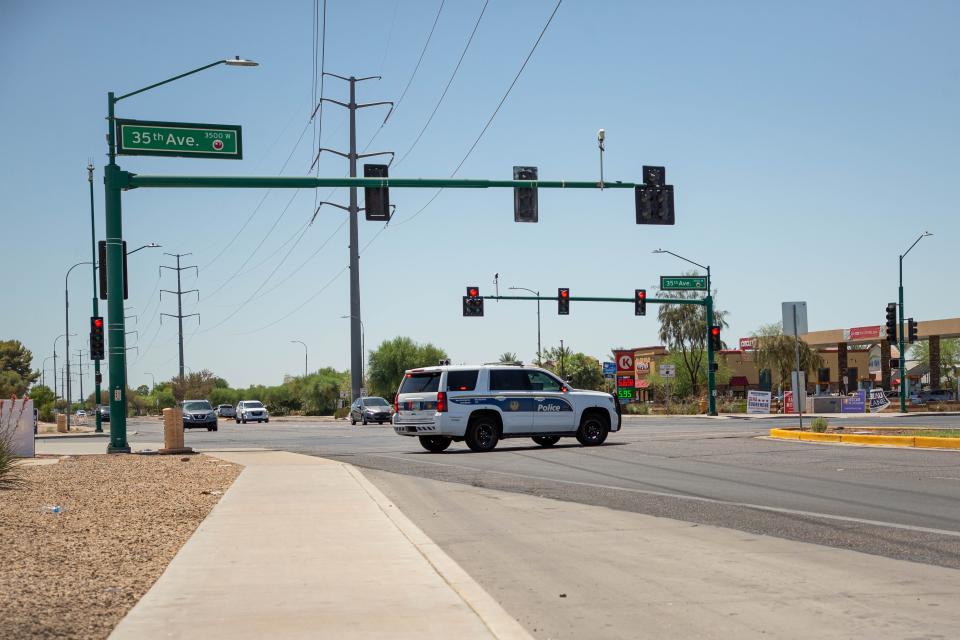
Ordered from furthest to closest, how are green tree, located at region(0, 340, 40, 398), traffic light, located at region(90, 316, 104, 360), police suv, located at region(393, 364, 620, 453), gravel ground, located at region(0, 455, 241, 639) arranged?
1. green tree, located at region(0, 340, 40, 398)
2. traffic light, located at region(90, 316, 104, 360)
3. police suv, located at region(393, 364, 620, 453)
4. gravel ground, located at region(0, 455, 241, 639)

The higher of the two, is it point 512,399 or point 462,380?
point 462,380

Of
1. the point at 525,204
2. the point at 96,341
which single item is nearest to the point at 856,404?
the point at 525,204

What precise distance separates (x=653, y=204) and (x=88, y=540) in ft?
63.9

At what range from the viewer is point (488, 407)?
2522 cm

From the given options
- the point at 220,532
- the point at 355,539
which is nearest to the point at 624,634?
the point at 355,539

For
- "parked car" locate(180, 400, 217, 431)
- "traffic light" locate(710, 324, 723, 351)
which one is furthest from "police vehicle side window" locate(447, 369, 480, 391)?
"traffic light" locate(710, 324, 723, 351)

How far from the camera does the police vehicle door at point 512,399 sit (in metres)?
25.3

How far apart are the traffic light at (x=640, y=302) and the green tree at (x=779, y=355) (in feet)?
119

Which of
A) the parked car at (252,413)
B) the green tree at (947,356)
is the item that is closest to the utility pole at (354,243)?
the parked car at (252,413)

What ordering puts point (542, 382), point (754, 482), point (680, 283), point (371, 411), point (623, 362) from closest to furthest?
point (754, 482) → point (542, 382) → point (680, 283) → point (371, 411) → point (623, 362)

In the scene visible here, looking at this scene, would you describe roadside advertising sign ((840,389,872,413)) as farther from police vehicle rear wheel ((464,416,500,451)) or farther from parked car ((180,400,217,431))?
police vehicle rear wheel ((464,416,500,451))

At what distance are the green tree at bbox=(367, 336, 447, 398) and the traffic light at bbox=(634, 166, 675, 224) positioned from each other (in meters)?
73.8

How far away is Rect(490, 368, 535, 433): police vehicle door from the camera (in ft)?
83.1

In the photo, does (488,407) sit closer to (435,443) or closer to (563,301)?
(435,443)
